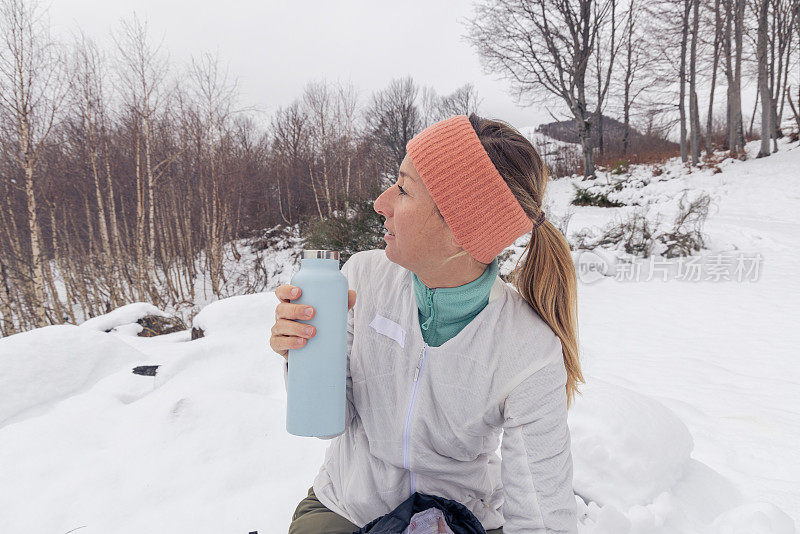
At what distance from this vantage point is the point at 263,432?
2.42 meters

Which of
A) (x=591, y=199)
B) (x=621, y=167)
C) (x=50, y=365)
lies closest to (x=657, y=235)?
(x=591, y=199)

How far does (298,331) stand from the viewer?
97 centimetres

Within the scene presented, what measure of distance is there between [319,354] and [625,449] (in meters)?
1.88

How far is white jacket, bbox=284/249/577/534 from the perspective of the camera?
1.01m

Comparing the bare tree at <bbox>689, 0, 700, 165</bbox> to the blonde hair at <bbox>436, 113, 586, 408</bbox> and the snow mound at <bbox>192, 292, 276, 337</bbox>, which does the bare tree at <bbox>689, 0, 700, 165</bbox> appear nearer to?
the snow mound at <bbox>192, 292, 276, 337</bbox>

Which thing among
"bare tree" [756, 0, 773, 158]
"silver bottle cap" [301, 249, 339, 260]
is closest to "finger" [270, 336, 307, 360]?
"silver bottle cap" [301, 249, 339, 260]

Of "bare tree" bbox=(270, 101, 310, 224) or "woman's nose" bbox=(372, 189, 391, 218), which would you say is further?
"bare tree" bbox=(270, 101, 310, 224)

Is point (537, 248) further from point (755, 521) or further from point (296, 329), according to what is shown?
point (755, 521)

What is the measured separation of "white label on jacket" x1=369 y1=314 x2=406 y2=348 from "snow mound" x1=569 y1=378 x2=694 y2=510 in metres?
1.38

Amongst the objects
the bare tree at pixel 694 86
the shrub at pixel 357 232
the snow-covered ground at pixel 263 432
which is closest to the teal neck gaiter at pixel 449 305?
the snow-covered ground at pixel 263 432

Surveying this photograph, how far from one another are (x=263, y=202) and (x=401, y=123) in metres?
8.28

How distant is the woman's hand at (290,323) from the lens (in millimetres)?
966

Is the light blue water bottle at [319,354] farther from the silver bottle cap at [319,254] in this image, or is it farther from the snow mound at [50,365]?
the snow mound at [50,365]

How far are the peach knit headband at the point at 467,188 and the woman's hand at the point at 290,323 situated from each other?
17.6 inches
